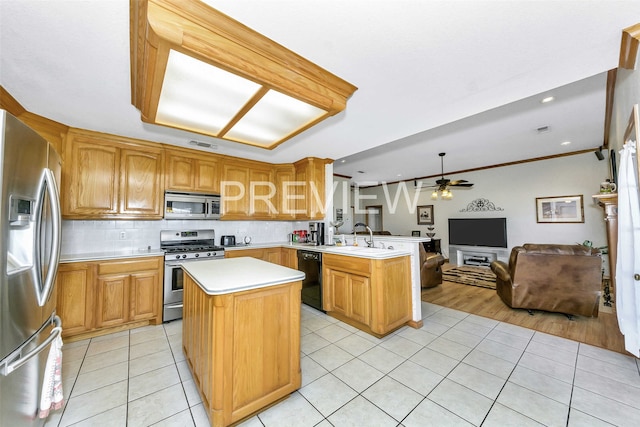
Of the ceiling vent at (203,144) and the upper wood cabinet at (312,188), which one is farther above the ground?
the ceiling vent at (203,144)

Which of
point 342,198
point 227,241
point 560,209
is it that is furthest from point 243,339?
point 560,209

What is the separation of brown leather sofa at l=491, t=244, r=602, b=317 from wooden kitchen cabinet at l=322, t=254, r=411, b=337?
1.56 m

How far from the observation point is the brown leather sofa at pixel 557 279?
2.88m

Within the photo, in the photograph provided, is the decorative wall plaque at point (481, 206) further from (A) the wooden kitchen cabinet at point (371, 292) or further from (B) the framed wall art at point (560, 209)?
(A) the wooden kitchen cabinet at point (371, 292)

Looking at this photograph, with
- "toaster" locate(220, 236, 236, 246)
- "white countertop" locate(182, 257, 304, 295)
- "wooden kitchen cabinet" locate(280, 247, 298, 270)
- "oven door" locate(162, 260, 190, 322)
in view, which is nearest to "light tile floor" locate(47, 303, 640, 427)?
"oven door" locate(162, 260, 190, 322)

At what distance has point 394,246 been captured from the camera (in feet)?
10.3

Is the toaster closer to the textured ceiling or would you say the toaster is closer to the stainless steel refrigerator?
the textured ceiling

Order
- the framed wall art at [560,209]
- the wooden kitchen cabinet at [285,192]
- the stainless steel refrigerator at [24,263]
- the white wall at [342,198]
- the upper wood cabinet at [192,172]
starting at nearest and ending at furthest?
the stainless steel refrigerator at [24,263] → the upper wood cabinet at [192,172] → the wooden kitchen cabinet at [285,192] → the framed wall art at [560,209] → the white wall at [342,198]

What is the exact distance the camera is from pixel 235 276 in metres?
1.70

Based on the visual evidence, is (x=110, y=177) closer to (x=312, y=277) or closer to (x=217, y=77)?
(x=217, y=77)

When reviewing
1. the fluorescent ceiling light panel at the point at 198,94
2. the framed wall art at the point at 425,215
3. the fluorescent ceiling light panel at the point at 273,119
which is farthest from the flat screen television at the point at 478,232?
the fluorescent ceiling light panel at the point at 198,94

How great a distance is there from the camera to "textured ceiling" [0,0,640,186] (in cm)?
126

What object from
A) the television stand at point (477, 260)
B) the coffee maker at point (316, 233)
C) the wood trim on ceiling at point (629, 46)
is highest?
the wood trim on ceiling at point (629, 46)

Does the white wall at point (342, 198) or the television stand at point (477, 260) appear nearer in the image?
the television stand at point (477, 260)
